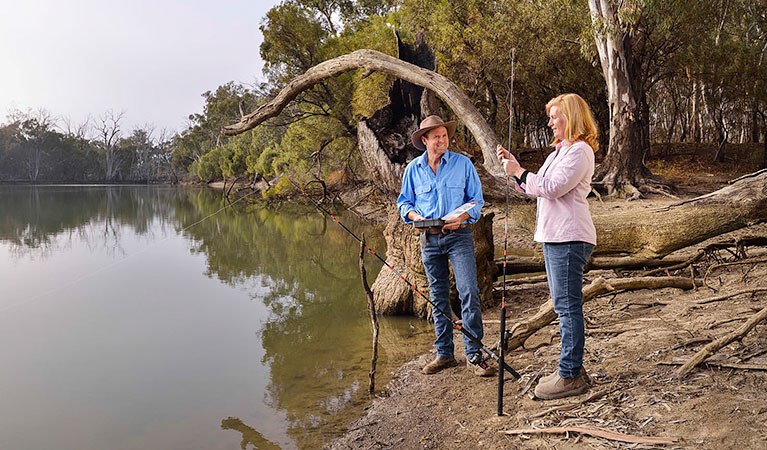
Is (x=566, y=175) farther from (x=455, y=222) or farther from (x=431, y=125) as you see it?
(x=431, y=125)

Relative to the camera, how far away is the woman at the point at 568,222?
265 cm

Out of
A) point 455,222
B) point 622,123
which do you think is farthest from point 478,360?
point 622,123

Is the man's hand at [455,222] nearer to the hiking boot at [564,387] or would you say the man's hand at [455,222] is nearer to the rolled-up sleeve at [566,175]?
the rolled-up sleeve at [566,175]

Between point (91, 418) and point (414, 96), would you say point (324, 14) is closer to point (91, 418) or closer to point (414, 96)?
point (414, 96)

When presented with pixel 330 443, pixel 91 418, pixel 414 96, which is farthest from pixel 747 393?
pixel 414 96

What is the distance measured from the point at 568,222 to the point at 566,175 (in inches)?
9.1

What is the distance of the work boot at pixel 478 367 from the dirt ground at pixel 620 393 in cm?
5

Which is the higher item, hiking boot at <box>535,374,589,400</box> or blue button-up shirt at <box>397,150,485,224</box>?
blue button-up shirt at <box>397,150,485,224</box>

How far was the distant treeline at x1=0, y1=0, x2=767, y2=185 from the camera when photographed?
1554cm

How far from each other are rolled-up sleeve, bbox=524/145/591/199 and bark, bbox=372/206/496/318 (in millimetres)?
2714

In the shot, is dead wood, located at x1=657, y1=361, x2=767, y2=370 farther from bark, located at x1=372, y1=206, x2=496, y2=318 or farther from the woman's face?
bark, located at x1=372, y1=206, x2=496, y2=318

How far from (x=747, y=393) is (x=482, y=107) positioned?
62.9ft

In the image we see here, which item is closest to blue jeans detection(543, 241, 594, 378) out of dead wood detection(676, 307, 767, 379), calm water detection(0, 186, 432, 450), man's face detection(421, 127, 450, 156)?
dead wood detection(676, 307, 767, 379)

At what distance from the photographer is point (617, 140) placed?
13.4 m
